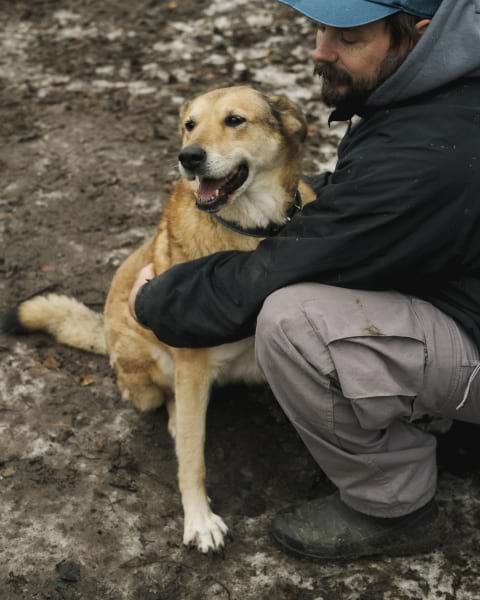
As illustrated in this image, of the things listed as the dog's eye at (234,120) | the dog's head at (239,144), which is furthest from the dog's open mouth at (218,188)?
the dog's eye at (234,120)

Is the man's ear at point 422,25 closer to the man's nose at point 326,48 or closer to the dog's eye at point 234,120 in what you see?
the man's nose at point 326,48

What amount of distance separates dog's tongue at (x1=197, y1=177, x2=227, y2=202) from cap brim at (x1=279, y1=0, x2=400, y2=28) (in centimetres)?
77

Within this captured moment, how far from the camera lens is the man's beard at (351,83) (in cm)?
249

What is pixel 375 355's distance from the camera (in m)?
2.42

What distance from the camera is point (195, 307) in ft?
8.86

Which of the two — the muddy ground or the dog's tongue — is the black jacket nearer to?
the dog's tongue

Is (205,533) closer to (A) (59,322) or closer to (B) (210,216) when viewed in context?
(B) (210,216)

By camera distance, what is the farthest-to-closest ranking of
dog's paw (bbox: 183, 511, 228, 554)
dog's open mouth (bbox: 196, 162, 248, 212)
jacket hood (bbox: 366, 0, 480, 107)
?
A: 1. dog's open mouth (bbox: 196, 162, 248, 212)
2. dog's paw (bbox: 183, 511, 228, 554)
3. jacket hood (bbox: 366, 0, 480, 107)

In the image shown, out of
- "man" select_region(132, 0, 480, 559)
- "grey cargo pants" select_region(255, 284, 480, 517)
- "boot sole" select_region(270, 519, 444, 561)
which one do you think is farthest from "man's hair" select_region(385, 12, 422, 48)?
"boot sole" select_region(270, 519, 444, 561)

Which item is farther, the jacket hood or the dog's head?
the dog's head

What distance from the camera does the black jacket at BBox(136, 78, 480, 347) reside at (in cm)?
232

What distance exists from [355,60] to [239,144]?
2.13 ft

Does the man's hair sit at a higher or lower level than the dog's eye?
higher

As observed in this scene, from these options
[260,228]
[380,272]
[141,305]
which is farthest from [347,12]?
[141,305]
